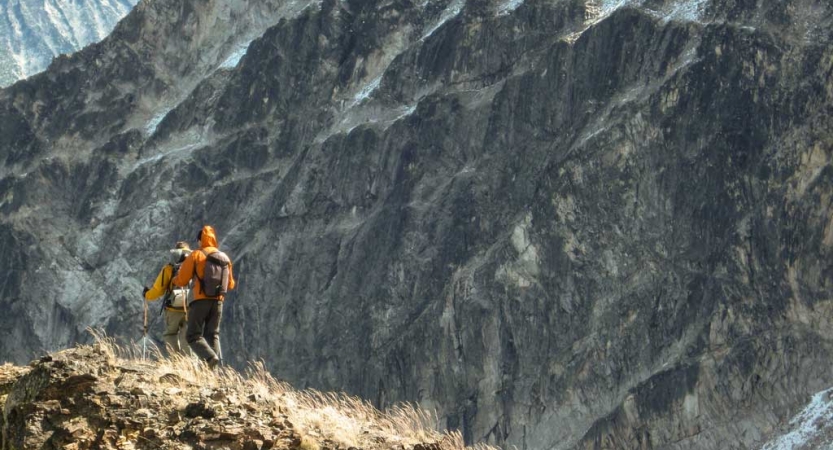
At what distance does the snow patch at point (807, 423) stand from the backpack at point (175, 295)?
4239 centimetres

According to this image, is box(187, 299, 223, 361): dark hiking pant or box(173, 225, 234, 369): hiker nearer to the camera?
box(173, 225, 234, 369): hiker

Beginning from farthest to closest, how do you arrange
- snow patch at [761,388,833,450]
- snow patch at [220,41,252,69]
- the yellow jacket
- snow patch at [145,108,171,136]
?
snow patch at [220,41,252,69], snow patch at [145,108,171,136], snow patch at [761,388,833,450], the yellow jacket

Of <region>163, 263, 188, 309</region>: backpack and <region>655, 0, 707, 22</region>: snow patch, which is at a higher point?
<region>163, 263, 188, 309</region>: backpack

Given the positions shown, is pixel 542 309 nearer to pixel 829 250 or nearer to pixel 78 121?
pixel 829 250

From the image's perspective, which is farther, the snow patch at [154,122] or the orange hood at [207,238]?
the snow patch at [154,122]

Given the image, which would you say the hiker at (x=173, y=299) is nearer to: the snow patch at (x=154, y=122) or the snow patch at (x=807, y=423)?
the snow patch at (x=807, y=423)

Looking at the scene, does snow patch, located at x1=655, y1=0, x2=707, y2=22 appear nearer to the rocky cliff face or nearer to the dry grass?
the rocky cliff face

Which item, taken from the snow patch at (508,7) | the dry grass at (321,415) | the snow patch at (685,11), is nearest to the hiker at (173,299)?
the dry grass at (321,415)

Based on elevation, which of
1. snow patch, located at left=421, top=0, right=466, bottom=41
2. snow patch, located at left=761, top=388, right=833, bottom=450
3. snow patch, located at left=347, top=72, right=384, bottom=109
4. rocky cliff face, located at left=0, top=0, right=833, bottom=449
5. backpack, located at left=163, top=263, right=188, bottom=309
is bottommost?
snow patch, located at left=761, top=388, right=833, bottom=450

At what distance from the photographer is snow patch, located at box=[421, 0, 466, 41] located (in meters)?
74.8

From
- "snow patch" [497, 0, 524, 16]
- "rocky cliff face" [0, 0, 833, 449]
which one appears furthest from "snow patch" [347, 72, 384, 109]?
"snow patch" [497, 0, 524, 16]

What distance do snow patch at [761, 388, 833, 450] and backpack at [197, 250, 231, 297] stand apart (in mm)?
42813

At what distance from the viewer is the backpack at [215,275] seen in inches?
490

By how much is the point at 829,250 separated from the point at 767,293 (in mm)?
3030
